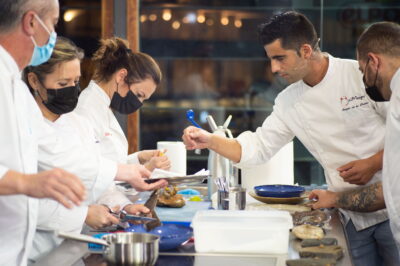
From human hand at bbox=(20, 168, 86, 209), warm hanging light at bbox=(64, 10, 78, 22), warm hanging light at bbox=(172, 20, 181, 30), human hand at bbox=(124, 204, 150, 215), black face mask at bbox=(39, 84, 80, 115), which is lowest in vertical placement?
human hand at bbox=(124, 204, 150, 215)

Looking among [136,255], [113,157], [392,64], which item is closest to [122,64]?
[113,157]

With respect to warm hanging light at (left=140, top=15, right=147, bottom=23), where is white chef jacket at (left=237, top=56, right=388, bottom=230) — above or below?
below

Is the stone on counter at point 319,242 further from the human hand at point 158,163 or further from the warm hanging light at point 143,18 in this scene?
the warm hanging light at point 143,18

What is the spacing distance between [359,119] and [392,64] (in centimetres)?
39

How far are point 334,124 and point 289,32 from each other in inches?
18.7

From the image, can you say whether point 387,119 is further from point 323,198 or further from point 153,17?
point 153,17

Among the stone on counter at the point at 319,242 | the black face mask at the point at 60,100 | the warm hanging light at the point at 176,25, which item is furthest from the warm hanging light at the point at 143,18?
the stone on counter at the point at 319,242

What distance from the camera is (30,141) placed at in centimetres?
192

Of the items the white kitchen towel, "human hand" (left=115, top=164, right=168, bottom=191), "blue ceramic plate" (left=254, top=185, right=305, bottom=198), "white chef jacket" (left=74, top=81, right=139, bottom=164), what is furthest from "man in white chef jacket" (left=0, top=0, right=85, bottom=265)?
the white kitchen towel

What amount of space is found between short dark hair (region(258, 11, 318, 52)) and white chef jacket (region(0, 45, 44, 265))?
1456 mm

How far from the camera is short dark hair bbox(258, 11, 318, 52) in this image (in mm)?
3094

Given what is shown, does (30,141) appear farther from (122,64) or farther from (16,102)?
(122,64)

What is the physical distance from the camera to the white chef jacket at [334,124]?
2947 mm

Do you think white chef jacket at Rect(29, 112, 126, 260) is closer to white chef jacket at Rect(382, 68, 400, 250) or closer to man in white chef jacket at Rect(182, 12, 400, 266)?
man in white chef jacket at Rect(182, 12, 400, 266)
